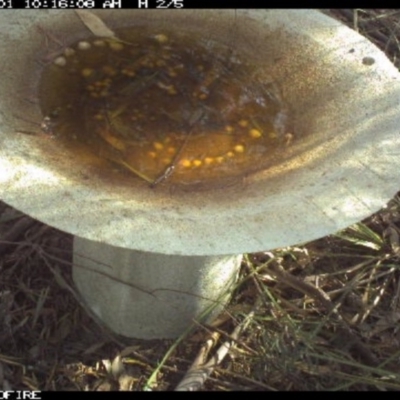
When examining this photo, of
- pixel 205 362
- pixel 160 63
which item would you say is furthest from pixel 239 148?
pixel 205 362

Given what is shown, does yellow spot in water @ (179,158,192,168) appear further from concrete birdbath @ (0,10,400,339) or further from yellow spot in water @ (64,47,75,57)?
yellow spot in water @ (64,47,75,57)

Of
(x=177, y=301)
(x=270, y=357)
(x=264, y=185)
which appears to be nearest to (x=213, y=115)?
(x=264, y=185)

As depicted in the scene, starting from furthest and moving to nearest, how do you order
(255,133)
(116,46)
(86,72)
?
1. (116,46)
2. (86,72)
3. (255,133)

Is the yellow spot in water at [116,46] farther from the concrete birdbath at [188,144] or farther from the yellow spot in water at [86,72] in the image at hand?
the yellow spot in water at [86,72]

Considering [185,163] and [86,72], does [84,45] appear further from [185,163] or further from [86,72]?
[185,163]

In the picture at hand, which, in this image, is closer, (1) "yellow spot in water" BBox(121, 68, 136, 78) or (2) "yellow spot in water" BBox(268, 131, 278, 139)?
(2) "yellow spot in water" BBox(268, 131, 278, 139)

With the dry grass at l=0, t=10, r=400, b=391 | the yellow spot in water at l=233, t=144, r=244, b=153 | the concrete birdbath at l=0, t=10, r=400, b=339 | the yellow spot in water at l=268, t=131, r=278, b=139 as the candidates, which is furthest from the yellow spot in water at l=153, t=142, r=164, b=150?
the dry grass at l=0, t=10, r=400, b=391

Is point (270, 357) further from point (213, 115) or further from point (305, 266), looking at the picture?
point (213, 115)
